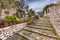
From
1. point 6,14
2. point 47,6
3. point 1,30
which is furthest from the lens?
point 47,6

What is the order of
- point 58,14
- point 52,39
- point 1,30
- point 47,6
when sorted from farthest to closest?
point 47,6
point 58,14
point 1,30
point 52,39

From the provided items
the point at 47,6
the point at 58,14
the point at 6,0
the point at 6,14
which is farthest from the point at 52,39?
the point at 47,6

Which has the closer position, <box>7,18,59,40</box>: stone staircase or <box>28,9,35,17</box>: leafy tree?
<box>7,18,59,40</box>: stone staircase

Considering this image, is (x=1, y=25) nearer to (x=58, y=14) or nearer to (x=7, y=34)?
(x=7, y=34)

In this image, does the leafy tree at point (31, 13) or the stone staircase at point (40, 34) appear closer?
the stone staircase at point (40, 34)

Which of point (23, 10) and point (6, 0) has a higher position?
point (6, 0)

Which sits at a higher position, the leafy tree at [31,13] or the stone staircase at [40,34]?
the leafy tree at [31,13]

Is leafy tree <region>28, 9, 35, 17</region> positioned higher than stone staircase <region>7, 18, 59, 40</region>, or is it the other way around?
leafy tree <region>28, 9, 35, 17</region>

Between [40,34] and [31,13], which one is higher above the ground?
[31,13]

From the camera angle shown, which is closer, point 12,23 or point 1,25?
point 1,25

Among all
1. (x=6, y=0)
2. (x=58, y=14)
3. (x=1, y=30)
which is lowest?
(x=1, y=30)

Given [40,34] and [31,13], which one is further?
[31,13]

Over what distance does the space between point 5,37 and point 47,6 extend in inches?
371

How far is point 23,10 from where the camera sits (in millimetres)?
16500
